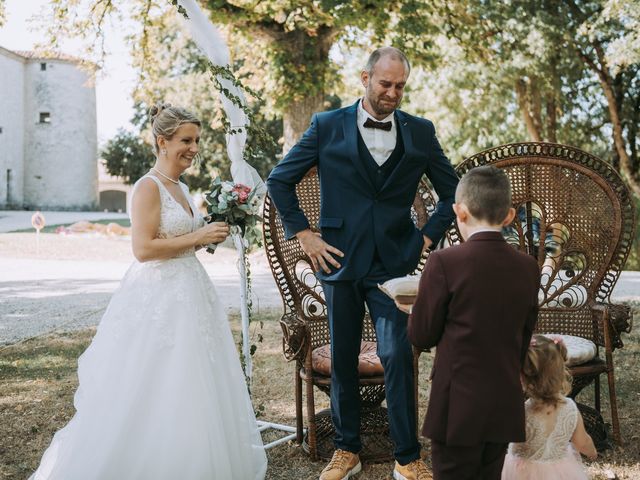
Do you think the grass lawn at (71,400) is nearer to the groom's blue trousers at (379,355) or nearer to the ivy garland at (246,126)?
the groom's blue trousers at (379,355)

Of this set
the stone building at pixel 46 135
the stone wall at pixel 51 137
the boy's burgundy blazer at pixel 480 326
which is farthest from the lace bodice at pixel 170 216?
the stone wall at pixel 51 137

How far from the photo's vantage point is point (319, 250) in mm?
3184

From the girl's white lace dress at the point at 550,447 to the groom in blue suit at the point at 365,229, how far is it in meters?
0.69

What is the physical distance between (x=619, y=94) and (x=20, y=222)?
21.3m

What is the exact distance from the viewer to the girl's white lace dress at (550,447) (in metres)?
2.51

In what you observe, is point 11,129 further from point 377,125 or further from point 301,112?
point 377,125

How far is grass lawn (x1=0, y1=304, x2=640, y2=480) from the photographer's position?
11.1 ft

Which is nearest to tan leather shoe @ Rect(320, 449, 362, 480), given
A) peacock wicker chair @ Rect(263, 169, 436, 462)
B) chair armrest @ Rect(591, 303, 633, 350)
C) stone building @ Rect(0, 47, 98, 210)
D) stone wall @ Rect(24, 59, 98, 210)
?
peacock wicker chair @ Rect(263, 169, 436, 462)

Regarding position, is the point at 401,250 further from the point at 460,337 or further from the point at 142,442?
the point at 142,442

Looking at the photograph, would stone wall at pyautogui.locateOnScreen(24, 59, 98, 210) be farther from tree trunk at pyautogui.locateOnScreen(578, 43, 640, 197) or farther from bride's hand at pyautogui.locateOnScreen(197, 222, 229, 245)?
bride's hand at pyautogui.locateOnScreen(197, 222, 229, 245)

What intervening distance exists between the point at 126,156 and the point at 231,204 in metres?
33.2

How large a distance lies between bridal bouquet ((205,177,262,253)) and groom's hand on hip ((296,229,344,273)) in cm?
31

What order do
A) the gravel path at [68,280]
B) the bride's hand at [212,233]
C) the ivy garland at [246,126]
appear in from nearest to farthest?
the bride's hand at [212,233], the ivy garland at [246,126], the gravel path at [68,280]

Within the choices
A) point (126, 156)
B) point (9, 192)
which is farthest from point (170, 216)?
point (9, 192)
